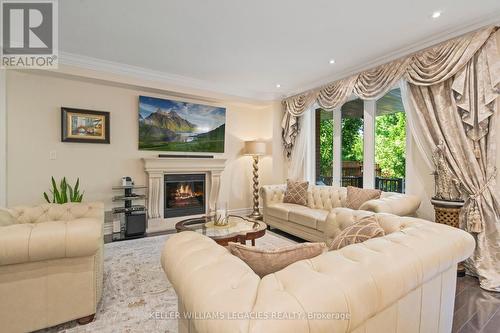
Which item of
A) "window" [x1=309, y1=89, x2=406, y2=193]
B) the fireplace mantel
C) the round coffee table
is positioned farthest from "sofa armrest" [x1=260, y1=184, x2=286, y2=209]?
the round coffee table

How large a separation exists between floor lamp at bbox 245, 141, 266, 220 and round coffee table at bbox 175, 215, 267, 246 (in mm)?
1979

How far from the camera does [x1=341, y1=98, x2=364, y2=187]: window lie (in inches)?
163

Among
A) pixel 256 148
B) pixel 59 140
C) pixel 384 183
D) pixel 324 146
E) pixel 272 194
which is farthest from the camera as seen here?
pixel 256 148

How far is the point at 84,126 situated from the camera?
12.7 ft

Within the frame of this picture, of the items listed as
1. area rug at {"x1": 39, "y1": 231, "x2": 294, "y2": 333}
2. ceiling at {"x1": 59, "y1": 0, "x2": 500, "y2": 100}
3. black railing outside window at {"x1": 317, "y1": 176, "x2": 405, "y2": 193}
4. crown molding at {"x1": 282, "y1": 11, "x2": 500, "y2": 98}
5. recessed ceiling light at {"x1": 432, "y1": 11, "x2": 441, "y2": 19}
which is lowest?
area rug at {"x1": 39, "y1": 231, "x2": 294, "y2": 333}

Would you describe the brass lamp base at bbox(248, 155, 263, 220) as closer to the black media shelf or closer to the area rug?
the black media shelf

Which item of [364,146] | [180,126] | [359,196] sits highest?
[180,126]

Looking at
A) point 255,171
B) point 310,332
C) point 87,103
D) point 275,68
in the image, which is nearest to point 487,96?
point 275,68

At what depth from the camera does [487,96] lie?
8.19 feet

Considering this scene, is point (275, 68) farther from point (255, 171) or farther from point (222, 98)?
point (255, 171)

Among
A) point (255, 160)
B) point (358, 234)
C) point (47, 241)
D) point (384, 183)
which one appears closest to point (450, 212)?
point (384, 183)

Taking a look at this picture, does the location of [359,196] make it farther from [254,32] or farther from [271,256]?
[271,256]

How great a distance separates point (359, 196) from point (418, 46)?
6.76 feet

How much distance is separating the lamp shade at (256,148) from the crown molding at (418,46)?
1533mm
